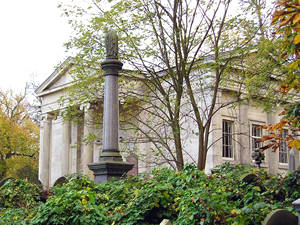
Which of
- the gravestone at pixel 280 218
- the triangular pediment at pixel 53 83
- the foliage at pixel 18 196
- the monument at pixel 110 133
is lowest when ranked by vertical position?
the foliage at pixel 18 196

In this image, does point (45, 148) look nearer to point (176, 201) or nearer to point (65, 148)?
point (65, 148)

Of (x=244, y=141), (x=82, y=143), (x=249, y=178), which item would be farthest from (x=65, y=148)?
(x=249, y=178)

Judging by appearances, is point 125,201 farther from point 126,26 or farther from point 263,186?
point 126,26

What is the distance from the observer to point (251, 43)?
1658 centimetres

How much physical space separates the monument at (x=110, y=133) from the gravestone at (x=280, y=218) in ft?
21.2

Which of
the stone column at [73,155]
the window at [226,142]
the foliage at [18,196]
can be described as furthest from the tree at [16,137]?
the foliage at [18,196]

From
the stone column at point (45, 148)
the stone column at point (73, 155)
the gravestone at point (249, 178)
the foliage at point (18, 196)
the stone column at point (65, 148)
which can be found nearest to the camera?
the gravestone at point (249, 178)

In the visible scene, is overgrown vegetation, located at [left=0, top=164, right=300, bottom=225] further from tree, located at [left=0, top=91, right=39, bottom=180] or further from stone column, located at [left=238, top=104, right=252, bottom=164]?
tree, located at [left=0, top=91, right=39, bottom=180]

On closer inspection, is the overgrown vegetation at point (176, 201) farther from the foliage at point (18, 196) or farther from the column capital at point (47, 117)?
the column capital at point (47, 117)

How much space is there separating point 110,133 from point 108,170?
3.37 feet

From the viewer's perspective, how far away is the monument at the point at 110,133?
1184cm

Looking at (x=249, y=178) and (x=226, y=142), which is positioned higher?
(x=226, y=142)

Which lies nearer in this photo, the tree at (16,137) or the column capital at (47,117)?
the column capital at (47,117)

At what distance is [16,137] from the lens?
4488 cm
